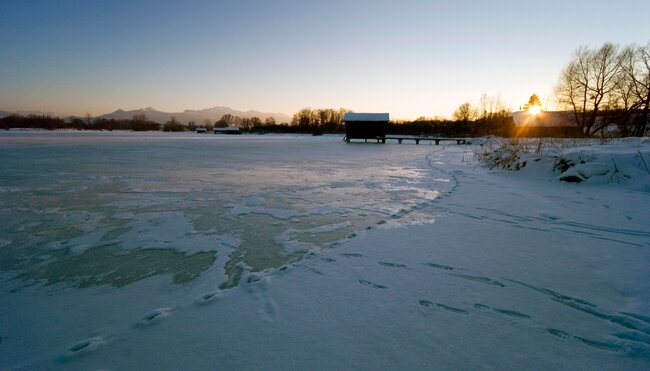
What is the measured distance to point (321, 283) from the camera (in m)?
2.24

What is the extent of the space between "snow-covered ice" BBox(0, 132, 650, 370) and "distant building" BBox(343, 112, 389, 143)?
27.1m

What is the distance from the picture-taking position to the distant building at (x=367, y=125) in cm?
3112

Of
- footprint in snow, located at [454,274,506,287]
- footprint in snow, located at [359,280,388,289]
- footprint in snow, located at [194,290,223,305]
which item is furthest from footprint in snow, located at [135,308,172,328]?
footprint in snow, located at [454,274,506,287]

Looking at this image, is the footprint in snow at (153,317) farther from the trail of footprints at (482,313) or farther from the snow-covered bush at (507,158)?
the snow-covered bush at (507,158)

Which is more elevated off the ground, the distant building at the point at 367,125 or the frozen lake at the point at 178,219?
the distant building at the point at 367,125

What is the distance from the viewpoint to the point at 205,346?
1.55m

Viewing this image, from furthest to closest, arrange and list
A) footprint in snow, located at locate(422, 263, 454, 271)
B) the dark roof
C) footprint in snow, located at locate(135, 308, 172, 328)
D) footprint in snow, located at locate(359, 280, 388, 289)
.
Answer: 1. the dark roof
2. footprint in snow, located at locate(422, 263, 454, 271)
3. footprint in snow, located at locate(359, 280, 388, 289)
4. footprint in snow, located at locate(135, 308, 172, 328)

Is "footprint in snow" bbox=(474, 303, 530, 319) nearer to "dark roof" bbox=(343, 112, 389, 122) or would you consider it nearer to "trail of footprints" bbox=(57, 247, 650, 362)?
"trail of footprints" bbox=(57, 247, 650, 362)

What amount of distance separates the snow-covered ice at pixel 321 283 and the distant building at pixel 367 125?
27149mm

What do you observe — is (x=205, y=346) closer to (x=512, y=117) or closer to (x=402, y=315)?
(x=402, y=315)

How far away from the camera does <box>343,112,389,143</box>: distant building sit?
1225 inches

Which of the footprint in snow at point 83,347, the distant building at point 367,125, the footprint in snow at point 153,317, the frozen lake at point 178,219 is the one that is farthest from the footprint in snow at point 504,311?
the distant building at point 367,125

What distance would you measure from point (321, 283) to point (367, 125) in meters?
31.0

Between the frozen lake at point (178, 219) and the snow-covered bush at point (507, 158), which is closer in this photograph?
the frozen lake at point (178, 219)
